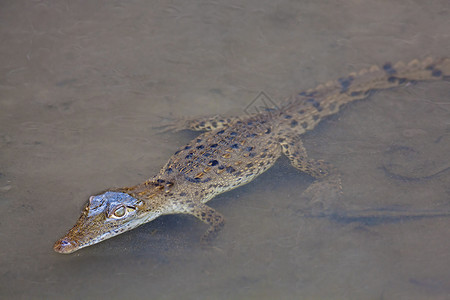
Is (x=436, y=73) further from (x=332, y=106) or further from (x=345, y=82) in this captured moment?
(x=332, y=106)

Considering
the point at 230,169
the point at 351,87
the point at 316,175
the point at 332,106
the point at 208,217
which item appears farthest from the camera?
the point at 351,87

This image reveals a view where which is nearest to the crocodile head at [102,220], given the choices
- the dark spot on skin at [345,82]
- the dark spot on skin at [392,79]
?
the dark spot on skin at [345,82]

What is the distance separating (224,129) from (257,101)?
33.9 inches

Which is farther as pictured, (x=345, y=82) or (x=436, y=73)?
(x=436, y=73)

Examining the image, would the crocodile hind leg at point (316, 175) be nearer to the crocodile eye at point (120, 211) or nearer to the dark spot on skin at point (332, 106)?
the dark spot on skin at point (332, 106)

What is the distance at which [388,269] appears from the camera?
4.26 meters

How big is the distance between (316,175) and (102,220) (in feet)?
7.94

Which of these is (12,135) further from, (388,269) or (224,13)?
(388,269)

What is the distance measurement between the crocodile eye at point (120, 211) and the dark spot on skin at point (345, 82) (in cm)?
316

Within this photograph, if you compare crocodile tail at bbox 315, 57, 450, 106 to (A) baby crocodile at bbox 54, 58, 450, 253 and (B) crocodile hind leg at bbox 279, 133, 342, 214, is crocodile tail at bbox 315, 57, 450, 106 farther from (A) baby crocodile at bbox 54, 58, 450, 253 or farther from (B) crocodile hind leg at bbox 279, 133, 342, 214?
(B) crocodile hind leg at bbox 279, 133, 342, 214

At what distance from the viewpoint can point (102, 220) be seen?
427 cm

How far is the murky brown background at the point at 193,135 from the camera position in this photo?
4.24 metres

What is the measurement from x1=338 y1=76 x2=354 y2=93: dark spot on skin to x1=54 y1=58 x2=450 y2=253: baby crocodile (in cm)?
1

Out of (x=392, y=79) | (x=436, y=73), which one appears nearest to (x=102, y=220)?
(x=392, y=79)
